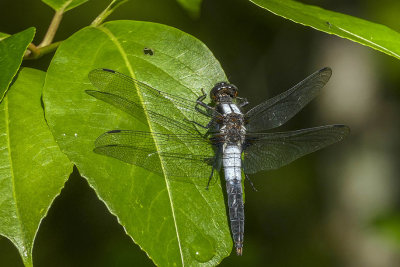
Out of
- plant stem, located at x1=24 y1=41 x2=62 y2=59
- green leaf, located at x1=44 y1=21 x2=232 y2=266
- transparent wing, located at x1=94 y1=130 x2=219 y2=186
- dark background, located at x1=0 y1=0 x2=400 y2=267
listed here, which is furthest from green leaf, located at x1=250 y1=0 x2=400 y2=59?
dark background, located at x1=0 y1=0 x2=400 y2=267

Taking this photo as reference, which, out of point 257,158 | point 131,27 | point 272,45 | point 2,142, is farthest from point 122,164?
point 272,45

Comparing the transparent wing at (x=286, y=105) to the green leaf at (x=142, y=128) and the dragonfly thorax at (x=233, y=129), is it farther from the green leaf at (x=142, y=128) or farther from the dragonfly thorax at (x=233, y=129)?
the green leaf at (x=142, y=128)

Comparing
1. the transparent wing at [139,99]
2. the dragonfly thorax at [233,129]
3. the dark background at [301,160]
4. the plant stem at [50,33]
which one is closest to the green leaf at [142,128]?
the transparent wing at [139,99]

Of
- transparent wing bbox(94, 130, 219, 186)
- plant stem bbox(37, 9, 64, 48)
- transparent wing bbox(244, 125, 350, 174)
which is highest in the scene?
plant stem bbox(37, 9, 64, 48)

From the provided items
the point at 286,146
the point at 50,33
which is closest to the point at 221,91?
the point at 286,146

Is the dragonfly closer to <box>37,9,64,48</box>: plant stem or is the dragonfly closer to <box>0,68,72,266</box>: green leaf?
<box>0,68,72,266</box>: green leaf

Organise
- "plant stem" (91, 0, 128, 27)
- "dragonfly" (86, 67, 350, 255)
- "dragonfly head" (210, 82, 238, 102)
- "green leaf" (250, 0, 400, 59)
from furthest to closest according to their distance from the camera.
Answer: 1. "plant stem" (91, 0, 128, 27)
2. "dragonfly head" (210, 82, 238, 102)
3. "green leaf" (250, 0, 400, 59)
4. "dragonfly" (86, 67, 350, 255)

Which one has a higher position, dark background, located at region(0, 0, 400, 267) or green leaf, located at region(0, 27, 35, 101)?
green leaf, located at region(0, 27, 35, 101)

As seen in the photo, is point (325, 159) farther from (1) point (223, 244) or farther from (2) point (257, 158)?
(1) point (223, 244)
